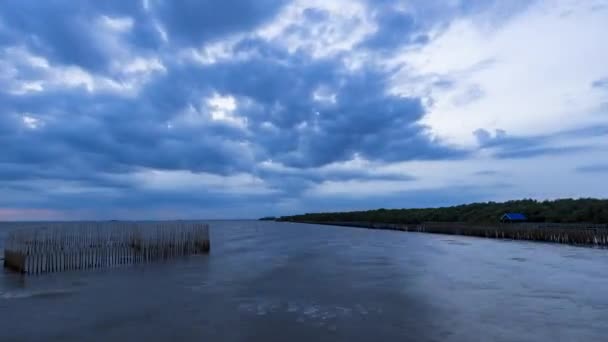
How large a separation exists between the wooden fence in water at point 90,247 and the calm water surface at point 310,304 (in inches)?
43.2

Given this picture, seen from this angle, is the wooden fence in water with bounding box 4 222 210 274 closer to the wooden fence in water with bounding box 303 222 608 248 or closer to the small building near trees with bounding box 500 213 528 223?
the wooden fence in water with bounding box 303 222 608 248

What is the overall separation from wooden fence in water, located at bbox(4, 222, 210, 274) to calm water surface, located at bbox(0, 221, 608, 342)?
110 centimetres

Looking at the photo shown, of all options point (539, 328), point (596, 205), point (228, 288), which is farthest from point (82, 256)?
point (596, 205)

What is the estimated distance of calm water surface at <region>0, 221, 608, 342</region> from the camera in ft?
33.7

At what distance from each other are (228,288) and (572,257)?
71.7ft

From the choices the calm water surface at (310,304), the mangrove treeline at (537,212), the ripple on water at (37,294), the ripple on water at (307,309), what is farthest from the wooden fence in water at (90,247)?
the mangrove treeline at (537,212)

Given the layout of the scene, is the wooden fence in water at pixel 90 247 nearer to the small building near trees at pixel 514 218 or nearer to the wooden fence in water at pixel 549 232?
the wooden fence in water at pixel 549 232

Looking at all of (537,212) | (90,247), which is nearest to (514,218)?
Result: (537,212)

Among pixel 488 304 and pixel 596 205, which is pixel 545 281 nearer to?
pixel 488 304

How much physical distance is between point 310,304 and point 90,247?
13738mm

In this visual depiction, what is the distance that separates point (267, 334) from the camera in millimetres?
10031

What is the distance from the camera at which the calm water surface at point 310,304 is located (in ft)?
33.7

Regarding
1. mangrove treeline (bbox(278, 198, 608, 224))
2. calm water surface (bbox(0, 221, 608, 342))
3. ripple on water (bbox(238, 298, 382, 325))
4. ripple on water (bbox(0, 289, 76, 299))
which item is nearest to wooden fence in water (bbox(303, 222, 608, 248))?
mangrove treeline (bbox(278, 198, 608, 224))

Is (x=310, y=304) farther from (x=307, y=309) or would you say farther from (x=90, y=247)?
(x=90, y=247)
